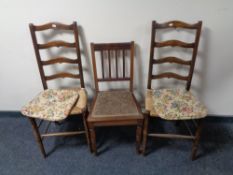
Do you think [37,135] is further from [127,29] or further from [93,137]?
[127,29]

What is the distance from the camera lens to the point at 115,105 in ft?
4.63

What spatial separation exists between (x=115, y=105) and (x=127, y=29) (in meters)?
0.64

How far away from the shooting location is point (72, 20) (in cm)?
144

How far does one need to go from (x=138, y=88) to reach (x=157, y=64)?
0.31 m

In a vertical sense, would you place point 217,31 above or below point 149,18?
below

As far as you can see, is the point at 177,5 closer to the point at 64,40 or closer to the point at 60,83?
the point at 64,40

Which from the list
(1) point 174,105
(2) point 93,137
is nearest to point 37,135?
(2) point 93,137

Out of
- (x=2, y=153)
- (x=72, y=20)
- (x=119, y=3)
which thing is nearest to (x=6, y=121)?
(x=2, y=153)

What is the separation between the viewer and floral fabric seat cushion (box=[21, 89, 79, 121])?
1.29 meters

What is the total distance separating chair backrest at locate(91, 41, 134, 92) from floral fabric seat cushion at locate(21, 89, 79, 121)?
0.93 ft

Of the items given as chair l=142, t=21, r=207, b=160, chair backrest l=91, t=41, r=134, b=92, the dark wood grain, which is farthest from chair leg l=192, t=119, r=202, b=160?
chair backrest l=91, t=41, r=134, b=92

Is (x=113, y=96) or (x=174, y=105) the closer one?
(x=174, y=105)

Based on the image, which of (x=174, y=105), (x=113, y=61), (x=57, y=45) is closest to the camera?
(x=174, y=105)

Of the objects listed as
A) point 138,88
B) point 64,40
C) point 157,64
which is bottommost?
point 138,88
